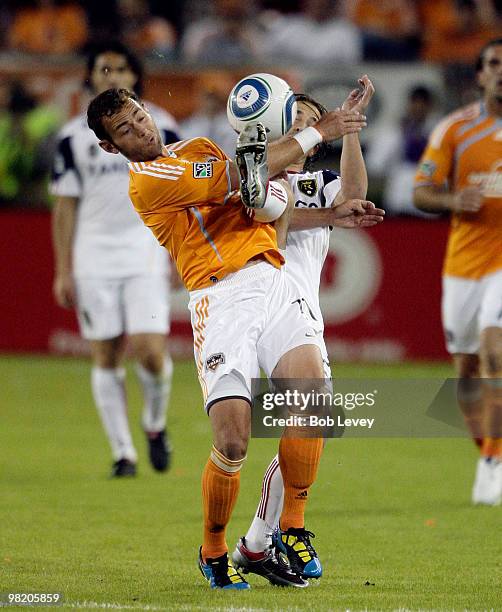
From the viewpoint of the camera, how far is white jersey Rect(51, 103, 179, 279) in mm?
9148

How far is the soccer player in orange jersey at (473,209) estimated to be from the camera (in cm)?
821

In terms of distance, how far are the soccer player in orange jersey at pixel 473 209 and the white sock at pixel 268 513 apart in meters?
2.46

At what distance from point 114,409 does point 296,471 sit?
11.8 feet

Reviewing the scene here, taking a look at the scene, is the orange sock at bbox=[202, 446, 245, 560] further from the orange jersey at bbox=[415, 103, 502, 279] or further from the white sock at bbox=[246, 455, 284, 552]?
the orange jersey at bbox=[415, 103, 502, 279]

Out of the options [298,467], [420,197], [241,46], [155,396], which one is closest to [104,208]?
[155,396]

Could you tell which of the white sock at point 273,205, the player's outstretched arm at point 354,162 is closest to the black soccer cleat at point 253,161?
the white sock at point 273,205

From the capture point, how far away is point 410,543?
22.1ft

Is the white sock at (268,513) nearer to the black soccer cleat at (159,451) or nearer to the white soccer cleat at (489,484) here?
the white soccer cleat at (489,484)

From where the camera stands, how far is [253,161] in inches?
208

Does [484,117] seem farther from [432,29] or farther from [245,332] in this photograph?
[432,29]

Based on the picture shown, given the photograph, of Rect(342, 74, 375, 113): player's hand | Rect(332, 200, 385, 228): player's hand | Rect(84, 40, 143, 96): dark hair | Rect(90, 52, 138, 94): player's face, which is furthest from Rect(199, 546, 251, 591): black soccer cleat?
Rect(84, 40, 143, 96): dark hair

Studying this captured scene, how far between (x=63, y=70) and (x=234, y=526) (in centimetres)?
920

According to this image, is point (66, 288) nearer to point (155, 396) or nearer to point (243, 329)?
point (155, 396)

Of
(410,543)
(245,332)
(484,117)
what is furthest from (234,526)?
(484,117)
